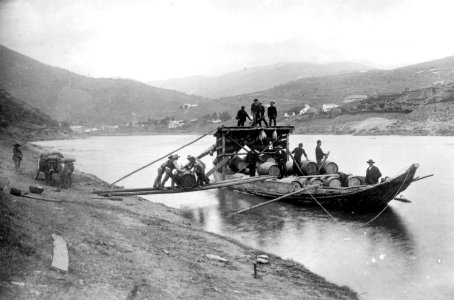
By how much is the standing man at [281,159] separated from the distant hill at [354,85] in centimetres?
10109

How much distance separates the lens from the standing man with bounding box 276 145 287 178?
21.1 metres

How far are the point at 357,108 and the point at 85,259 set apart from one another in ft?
280

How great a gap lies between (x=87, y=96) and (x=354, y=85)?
117215 mm

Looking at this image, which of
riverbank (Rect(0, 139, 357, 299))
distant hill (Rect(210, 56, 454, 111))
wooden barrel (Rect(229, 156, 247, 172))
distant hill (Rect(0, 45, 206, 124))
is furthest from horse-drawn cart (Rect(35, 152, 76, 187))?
distant hill (Rect(0, 45, 206, 124))

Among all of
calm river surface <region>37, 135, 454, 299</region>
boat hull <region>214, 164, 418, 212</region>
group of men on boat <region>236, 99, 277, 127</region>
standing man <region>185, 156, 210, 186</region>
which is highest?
group of men on boat <region>236, 99, 277, 127</region>

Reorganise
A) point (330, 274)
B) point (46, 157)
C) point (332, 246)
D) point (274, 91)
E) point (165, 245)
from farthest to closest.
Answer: point (274, 91) → point (46, 157) → point (332, 246) → point (330, 274) → point (165, 245)

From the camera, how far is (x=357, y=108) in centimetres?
8550

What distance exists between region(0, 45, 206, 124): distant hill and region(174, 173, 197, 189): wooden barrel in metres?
140

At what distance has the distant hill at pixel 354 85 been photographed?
122 metres

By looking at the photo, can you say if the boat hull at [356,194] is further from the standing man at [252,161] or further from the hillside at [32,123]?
the hillside at [32,123]

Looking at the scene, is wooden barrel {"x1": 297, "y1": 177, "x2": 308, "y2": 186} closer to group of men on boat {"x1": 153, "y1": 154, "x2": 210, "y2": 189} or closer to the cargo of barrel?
the cargo of barrel

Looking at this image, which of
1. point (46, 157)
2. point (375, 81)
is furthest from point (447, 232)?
point (375, 81)

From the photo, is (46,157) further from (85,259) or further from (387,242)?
(387,242)

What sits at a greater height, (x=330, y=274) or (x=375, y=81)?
(x=375, y=81)
